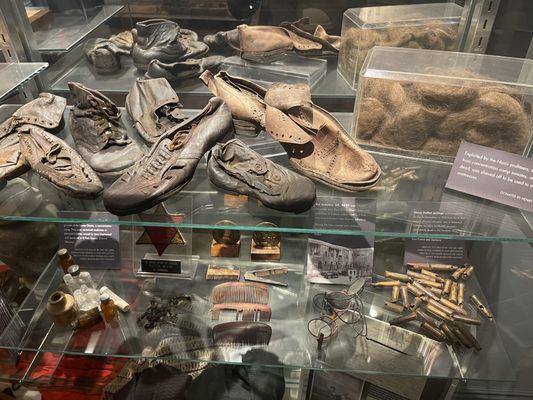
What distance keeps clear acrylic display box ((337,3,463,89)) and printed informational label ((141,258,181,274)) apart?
993 millimetres

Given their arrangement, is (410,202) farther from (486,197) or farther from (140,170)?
(140,170)

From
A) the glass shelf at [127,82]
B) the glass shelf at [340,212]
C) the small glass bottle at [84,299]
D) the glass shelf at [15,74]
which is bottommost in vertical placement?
the small glass bottle at [84,299]

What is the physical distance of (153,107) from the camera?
149 centimetres

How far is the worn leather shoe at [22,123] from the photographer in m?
1.18

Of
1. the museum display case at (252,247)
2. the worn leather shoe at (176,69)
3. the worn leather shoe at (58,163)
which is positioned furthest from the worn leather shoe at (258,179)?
the worn leather shoe at (176,69)

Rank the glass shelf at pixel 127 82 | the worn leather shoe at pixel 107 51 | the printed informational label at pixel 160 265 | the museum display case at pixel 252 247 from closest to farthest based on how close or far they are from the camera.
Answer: the museum display case at pixel 252 247 < the printed informational label at pixel 160 265 < the glass shelf at pixel 127 82 < the worn leather shoe at pixel 107 51

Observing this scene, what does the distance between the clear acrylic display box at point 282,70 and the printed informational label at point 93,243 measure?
835 mm

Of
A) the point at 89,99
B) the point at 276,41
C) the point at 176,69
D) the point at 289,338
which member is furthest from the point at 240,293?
the point at 276,41

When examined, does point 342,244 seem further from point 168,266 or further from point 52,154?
point 52,154

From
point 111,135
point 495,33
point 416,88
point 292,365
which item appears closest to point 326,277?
point 292,365

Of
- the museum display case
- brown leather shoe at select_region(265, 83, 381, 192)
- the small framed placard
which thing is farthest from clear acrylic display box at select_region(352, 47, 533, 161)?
the small framed placard

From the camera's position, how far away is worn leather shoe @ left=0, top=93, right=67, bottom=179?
1179mm

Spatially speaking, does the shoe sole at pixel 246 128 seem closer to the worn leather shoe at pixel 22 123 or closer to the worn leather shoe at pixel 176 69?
the worn leather shoe at pixel 176 69

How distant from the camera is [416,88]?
1.33 metres
